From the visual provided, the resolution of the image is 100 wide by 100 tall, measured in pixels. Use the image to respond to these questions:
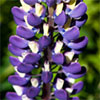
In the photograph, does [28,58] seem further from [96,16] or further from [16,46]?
[96,16]

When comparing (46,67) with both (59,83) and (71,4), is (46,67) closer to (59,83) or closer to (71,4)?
(59,83)

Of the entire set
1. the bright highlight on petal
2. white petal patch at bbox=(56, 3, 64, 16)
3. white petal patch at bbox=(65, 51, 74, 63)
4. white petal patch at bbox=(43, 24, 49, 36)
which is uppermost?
white petal patch at bbox=(56, 3, 64, 16)

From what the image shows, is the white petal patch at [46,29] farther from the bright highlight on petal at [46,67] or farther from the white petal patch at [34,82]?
the white petal patch at [34,82]

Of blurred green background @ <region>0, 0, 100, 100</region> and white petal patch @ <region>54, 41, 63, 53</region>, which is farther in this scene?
blurred green background @ <region>0, 0, 100, 100</region>

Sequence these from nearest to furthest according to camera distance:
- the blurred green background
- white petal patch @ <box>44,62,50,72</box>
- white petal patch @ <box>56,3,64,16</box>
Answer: white petal patch @ <box>56,3,64,16</box> < white petal patch @ <box>44,62,50,72</box> < the blurred green background

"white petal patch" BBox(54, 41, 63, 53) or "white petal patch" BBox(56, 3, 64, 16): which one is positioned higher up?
"white petal patch" BBox(56, 3, 64, 16)

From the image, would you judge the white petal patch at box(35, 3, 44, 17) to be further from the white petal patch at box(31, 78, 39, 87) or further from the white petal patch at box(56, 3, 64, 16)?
the white petal patch at box(31, 78, 39, 87)

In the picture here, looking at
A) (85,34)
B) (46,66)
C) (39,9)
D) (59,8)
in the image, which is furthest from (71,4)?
(85,34)

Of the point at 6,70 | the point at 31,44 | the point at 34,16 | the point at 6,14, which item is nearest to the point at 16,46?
the point at 31,44

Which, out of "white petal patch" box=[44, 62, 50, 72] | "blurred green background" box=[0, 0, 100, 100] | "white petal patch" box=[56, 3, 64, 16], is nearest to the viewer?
"white petal patch" box=[56, 3, 64, 16]

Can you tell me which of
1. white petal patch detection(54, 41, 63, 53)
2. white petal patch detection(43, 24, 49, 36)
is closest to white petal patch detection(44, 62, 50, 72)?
white petal patch detection(54, 41, 63, 53)
